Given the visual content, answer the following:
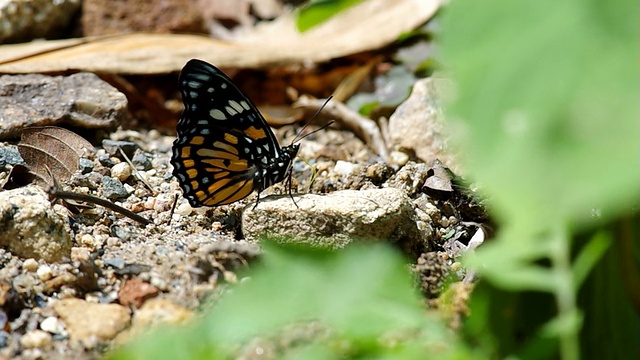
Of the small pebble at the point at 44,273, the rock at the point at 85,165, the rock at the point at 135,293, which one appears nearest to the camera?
the rock at the point at 135,293

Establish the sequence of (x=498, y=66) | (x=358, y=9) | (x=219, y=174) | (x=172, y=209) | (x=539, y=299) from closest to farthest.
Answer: (x=498, y=66) < (x=539, y=299) < (x=172, y=209) < (x=219, y=174) < (x=358, y=9)

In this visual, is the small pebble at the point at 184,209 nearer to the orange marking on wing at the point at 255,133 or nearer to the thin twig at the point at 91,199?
the thin twig at the point at 91,199

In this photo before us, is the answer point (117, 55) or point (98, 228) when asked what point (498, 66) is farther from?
point (117, 55)

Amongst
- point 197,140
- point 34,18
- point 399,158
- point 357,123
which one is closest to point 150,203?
point 197,140

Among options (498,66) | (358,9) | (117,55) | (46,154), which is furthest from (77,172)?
(498,66)

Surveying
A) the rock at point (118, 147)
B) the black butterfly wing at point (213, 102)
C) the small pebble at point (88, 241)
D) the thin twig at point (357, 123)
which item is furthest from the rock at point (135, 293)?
the thin twig at point (357, 123)

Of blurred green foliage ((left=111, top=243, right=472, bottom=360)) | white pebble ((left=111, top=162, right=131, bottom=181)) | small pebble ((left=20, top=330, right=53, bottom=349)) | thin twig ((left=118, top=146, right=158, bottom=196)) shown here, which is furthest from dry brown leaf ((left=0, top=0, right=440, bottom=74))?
blurred green foliage ((left=111, top=243, right=472, bottom=360))
